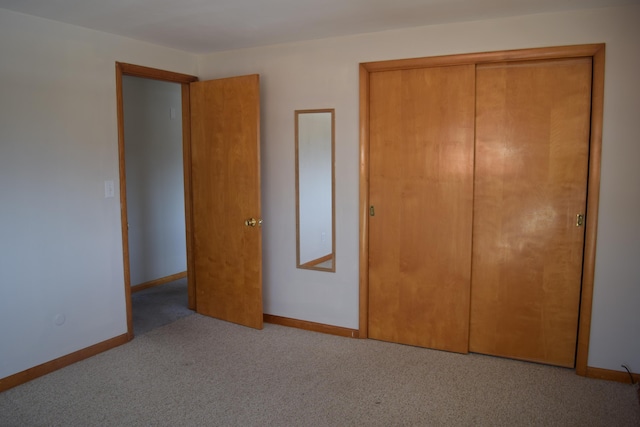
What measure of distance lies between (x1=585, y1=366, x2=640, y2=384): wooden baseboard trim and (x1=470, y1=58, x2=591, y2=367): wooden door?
0.13m

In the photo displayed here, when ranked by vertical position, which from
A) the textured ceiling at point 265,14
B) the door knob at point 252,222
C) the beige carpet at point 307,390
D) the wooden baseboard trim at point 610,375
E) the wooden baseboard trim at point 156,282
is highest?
the textured ceiling at point 265,14

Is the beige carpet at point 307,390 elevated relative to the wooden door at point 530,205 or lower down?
lower down

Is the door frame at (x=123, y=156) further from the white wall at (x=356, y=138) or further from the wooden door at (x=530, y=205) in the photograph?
the wooden door at (x=530, y=205)

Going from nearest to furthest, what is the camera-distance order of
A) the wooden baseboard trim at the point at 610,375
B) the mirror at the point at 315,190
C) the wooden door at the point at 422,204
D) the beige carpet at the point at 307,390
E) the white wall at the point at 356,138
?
the beige carpet at the point at 307,390
the white wall at the point at 356,138
the wooden baseboard trim at the point at 610,375
the wooden door at the point at 422,204
the mirror at the point at 315,190

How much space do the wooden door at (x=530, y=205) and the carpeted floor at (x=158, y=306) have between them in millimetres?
2535

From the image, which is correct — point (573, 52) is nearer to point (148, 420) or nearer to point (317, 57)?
point (317, 57)

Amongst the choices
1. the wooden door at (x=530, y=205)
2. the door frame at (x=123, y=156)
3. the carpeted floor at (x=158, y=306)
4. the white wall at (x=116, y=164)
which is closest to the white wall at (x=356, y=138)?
the white wall at (x=116, y=164)

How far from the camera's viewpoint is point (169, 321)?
3930 millimetres

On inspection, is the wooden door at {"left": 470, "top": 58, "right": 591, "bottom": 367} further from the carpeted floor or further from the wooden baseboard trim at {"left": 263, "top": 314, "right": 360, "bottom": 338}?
the carpeted floor

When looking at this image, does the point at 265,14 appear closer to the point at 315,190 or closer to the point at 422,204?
the point at 315,190

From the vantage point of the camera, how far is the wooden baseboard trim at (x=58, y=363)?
281cm

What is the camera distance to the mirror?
354 centimetres

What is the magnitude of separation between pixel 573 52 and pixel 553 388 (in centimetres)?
202

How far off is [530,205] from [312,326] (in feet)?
6.07
